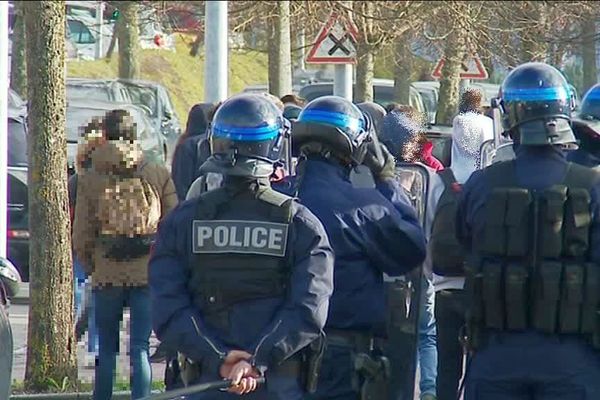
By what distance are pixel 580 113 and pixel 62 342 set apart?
418 centimetres

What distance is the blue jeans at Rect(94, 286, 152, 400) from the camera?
28.0ft

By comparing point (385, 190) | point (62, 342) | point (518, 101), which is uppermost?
point (518, 101)

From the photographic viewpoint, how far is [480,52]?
22.1 m

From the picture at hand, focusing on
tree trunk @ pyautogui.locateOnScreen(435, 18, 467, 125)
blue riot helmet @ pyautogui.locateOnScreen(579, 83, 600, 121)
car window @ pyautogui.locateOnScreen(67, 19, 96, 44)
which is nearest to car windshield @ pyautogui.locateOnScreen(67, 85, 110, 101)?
tree trunk @ pyautogui.locateOnScreen(435, 18, 467, 125)

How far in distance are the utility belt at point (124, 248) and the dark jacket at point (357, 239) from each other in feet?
8.29

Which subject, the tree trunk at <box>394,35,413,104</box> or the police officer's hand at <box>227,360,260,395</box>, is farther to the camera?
the tree trunk at <box>394,35,413,104</box>

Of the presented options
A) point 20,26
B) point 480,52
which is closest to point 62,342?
point 480,52

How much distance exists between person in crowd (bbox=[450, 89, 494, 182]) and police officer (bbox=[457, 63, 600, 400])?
2927 millimetres

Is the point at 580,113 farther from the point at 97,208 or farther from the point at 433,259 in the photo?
the point at 97,208

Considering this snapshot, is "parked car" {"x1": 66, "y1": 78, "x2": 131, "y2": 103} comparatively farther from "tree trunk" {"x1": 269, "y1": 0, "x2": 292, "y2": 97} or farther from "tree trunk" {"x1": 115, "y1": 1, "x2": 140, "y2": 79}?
"tree trunk" {"x1": 269, "y1": 0, "x2": 292, "y2": 97}

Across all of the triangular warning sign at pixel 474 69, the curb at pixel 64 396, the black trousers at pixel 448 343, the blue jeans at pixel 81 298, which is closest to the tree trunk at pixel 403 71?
the triangular warning sign at pixel 474 69

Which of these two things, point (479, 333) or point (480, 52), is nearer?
point (479, 333)

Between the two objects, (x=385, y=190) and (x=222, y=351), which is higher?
(x=385, y=190)

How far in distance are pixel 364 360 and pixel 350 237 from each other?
48 centimetres
